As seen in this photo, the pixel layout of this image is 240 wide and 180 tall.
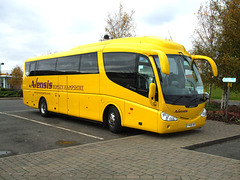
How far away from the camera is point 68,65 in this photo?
12.1 meters

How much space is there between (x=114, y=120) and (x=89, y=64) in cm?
270

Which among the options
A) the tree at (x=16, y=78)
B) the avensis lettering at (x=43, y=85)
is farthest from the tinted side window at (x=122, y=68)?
the tree at (x=16, y=78)

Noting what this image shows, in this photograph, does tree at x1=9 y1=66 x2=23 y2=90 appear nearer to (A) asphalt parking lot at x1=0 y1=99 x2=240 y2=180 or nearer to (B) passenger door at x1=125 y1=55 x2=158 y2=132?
(A) asphalt parking lot at x1=0 y1=99 x2=240 y2=180

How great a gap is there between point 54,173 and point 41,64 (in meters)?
10.3

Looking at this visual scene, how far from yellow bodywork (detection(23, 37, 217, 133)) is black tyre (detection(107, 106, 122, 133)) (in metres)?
0.19

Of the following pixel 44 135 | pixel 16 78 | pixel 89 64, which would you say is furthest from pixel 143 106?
pixel 16 78

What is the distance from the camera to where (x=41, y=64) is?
1440cm

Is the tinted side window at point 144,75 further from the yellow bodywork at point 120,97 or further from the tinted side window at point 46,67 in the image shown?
the tinted side window at point 46,67

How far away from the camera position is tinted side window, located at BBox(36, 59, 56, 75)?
13329 mm

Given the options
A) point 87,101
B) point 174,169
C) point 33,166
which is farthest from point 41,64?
point 174,169

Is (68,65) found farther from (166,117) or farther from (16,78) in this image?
(16,78)

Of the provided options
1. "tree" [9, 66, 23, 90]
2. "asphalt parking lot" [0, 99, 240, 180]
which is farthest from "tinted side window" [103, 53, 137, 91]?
"tree" [9, 66, 23, 90]

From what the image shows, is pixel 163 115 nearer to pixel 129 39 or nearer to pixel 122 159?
pixel 122 159

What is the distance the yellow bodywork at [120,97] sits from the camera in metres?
8.23
